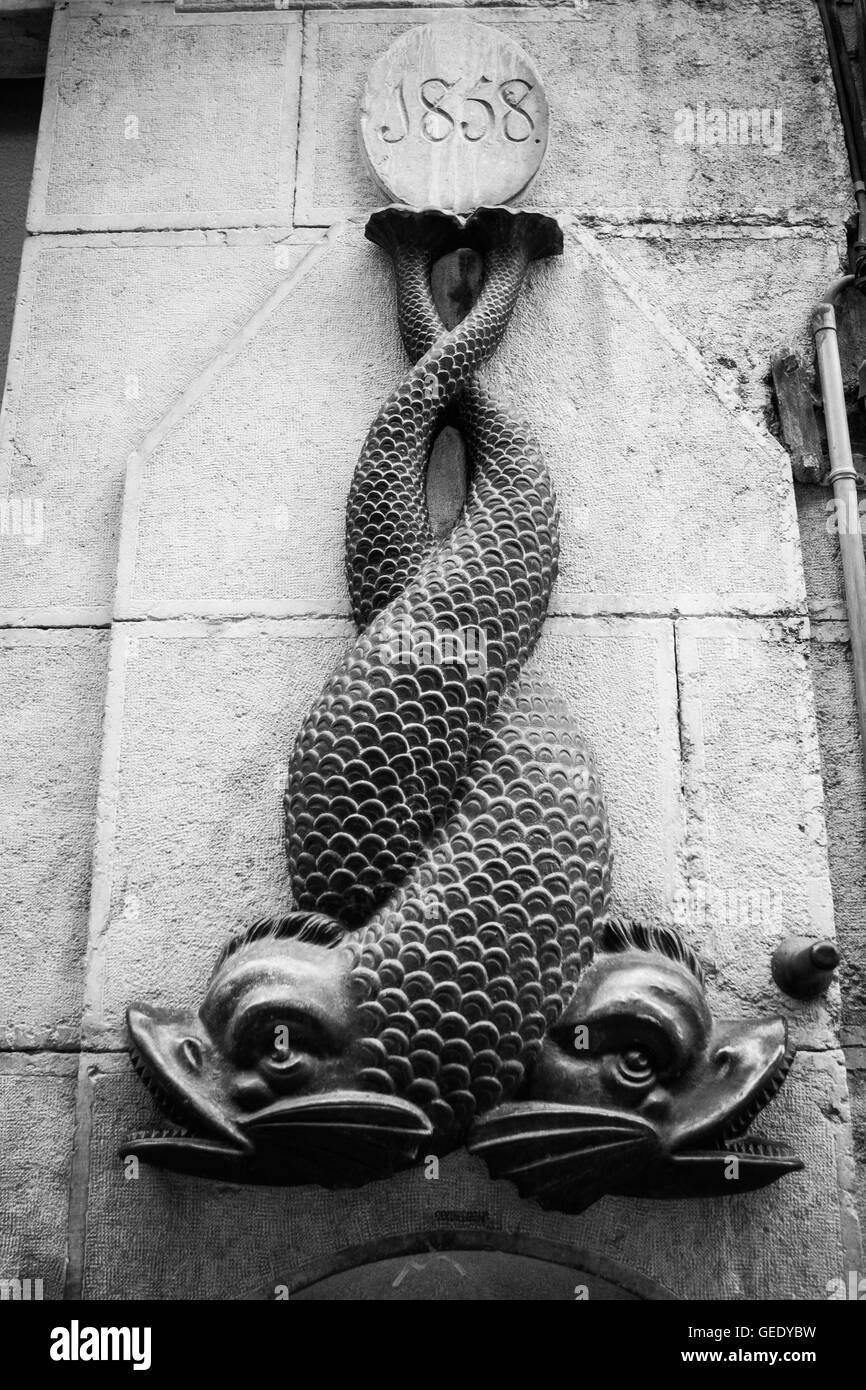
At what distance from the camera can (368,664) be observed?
2055mm

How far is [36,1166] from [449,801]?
102 cm

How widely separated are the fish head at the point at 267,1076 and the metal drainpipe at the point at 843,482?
1251 mm

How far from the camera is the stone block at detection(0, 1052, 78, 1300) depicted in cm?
209

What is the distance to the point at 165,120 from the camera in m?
3.01

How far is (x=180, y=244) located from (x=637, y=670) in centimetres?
155

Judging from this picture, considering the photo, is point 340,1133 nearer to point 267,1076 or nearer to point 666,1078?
point 267,1076

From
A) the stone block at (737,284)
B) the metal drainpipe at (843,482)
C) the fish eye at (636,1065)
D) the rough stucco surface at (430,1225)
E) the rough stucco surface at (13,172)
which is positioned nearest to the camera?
the fish eye at (636,1065)

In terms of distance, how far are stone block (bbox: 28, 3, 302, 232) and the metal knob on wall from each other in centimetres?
205

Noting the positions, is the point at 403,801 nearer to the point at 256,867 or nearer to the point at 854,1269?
the point at 256,867

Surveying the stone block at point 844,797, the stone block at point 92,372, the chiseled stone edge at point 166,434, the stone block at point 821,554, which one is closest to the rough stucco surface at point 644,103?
the chiseled stone edge at point 166,434

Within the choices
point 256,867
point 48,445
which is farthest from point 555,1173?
point 48,445

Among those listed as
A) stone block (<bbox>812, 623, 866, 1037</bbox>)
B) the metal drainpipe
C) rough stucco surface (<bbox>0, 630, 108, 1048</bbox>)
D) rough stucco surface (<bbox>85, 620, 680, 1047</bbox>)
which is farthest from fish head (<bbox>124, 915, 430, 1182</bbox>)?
A: the metal drainpipe

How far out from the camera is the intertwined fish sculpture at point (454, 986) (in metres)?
1.83

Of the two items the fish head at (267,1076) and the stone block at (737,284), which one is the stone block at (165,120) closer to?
the stone block at (737,284)
